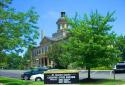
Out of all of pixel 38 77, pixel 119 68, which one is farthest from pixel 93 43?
pixel 119 68

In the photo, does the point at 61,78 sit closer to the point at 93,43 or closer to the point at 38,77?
the point at 93,43

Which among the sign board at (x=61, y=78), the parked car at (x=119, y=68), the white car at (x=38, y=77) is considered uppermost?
the parked car at (x=119, y=68)

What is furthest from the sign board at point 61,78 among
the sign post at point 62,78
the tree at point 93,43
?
the tree at point 93,43

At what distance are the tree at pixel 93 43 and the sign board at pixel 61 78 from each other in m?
7.52

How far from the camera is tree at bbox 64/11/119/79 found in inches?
1403

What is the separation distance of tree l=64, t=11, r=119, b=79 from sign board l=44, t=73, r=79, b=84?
24.7 feet

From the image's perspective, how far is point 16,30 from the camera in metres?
32.0

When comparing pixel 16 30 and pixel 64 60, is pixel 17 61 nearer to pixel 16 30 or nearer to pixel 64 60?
pixel 16 30

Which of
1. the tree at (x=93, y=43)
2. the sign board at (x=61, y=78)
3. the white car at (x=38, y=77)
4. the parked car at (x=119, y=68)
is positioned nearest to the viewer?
the sign board at (x=61, y=78)

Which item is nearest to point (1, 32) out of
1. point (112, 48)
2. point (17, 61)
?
point (17, 61)

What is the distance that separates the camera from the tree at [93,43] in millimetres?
35625

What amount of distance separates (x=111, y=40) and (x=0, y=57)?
1093 centimetres

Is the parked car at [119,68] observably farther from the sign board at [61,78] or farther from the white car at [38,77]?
the sign board at [61,78]

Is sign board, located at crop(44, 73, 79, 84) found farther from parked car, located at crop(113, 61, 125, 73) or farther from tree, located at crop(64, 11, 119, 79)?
parked car, located at crop(113, 61, 125, 73)
